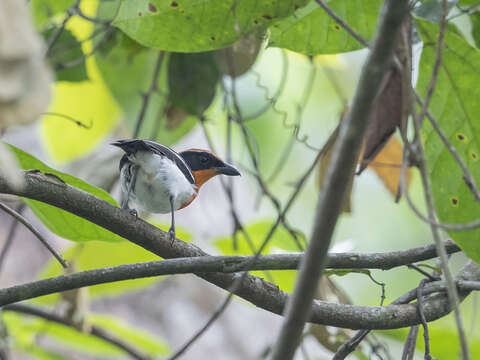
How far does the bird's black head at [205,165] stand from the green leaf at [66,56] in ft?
3.02

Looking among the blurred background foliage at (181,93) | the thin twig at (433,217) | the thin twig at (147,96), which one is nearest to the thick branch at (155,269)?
the blurred background foliage at (181,93)

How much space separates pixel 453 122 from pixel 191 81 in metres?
1.38

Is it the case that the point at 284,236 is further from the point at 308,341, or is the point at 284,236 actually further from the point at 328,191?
the point at 308,341

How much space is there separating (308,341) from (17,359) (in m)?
2.57

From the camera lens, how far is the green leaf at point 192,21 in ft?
5.76

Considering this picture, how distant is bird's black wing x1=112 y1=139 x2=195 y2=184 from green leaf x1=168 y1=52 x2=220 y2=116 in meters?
0.23

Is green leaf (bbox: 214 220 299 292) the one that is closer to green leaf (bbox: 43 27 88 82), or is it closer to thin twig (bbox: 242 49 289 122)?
thin twig (bbox: 242 49 289 122)

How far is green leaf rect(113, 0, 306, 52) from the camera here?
5.76ft

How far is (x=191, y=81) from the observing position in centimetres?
287

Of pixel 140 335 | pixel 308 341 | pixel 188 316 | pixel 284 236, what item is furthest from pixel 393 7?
pixel 188 316

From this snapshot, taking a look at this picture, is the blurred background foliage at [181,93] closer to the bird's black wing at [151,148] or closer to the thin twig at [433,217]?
the bird's black wing at [151,148]

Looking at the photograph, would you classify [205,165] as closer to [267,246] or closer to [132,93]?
[132,93]

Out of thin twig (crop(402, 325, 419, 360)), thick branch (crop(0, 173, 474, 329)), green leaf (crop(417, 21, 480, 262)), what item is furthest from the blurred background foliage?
thin twig (crop(402, 325, 419, 360))

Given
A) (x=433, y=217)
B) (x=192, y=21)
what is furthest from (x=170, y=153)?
(x=433, y=217)
